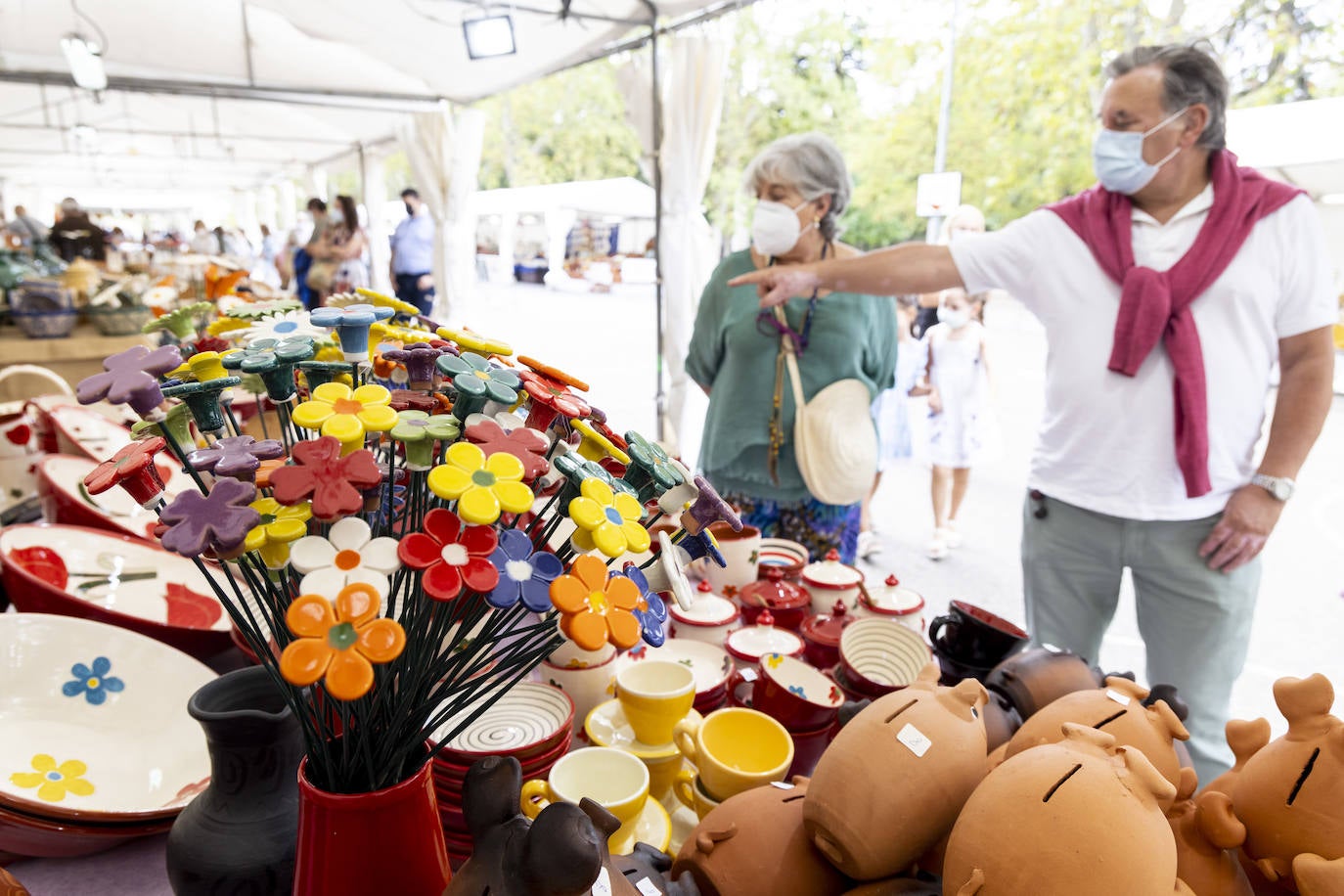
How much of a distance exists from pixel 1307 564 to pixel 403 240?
260 inches

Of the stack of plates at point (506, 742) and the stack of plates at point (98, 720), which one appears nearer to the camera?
the stack of plates at point (506, 742)

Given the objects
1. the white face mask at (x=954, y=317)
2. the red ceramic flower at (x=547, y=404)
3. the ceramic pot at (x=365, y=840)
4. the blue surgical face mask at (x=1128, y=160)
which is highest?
the blue surgical face mask at (x=1128, y=160)

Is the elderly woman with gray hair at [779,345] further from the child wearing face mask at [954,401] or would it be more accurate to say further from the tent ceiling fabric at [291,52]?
the tent ceiling fabric at [291,52]

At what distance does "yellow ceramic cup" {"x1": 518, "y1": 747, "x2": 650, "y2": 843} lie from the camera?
758 mm

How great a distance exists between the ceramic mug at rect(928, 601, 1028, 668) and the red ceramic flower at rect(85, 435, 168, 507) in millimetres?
896

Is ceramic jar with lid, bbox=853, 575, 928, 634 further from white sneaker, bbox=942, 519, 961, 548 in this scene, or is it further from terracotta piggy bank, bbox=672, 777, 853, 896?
white sneaker, bbox=942, 519, 961, 548

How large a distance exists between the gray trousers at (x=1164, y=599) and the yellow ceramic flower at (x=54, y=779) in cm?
165

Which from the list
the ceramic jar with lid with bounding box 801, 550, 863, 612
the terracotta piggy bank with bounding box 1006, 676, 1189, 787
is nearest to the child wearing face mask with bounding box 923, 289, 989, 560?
the ceramic jar with lid with bounding box 801, 550, 863, 612

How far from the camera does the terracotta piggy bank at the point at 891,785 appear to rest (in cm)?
60

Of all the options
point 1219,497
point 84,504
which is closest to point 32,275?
point 84,504

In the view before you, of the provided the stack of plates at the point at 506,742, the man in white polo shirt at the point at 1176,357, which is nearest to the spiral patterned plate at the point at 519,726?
the stack of plates at the point at 506,742

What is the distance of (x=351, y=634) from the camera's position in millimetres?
A: 409

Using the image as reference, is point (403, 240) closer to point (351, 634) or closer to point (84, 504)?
point (84, 504)

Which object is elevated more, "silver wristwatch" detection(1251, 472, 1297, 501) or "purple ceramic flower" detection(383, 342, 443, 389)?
"purple ceramic flower" detection(383, 342, 443, 389)
